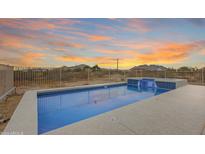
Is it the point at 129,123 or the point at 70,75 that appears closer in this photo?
the point at 129,123

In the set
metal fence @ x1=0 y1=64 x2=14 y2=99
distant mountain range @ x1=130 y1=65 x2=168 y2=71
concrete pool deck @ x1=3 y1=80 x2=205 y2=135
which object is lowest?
concrete pool deck @ x1=3 y1=80 x2=205 y2=135

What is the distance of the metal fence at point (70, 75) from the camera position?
7640mm

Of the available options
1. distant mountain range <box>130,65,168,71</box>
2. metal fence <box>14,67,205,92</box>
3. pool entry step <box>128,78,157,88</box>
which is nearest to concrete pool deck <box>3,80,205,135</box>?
metal fence <box>14,67,205,92</box>

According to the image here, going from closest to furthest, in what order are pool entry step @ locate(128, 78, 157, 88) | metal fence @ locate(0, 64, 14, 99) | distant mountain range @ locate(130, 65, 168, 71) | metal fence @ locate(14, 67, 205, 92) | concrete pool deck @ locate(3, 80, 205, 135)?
concrete pool deck @ locate(3, 80, 205, 135)
metal fence @ locate(0, 64, 14, 99)
metal fence @ locate(14, 67, 205, 92)
pool entry step @ locate(128, 78, 157, 88)
distant mountain range @ locate(130, 65, 168, 71)

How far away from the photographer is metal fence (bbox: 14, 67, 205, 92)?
25.1 feet

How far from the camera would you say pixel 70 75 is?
1091 cm

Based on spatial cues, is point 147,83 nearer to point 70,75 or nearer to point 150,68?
point 150,68

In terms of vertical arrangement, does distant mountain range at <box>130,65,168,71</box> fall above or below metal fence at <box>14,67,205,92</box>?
above

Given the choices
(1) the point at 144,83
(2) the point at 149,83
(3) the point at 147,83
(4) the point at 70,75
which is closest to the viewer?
(2) the point at 149,83

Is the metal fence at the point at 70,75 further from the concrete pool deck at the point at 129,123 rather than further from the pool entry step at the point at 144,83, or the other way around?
the concrete pool deck at the point at 129,123

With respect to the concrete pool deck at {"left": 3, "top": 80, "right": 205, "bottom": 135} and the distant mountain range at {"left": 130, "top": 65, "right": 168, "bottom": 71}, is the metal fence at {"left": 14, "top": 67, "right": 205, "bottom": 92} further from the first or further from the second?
the concrete pool deck at {"left": 3, "top": 80, "right": 205, "bottom": 135}

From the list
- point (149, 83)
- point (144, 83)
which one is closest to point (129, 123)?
point (149, 83)
